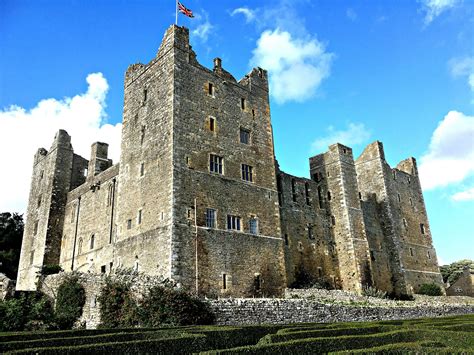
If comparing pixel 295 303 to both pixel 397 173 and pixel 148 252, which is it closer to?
pixel 148 252

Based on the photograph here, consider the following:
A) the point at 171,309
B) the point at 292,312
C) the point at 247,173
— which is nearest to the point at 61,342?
the point at 171,309

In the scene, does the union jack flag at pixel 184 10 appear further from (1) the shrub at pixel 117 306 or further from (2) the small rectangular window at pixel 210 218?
(1) the shrub at pixel 117 306

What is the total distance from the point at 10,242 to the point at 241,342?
1608 inches

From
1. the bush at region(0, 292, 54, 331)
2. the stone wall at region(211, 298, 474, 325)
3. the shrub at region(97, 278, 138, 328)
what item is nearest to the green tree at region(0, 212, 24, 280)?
the bush at region(0, 292, 54, 331)

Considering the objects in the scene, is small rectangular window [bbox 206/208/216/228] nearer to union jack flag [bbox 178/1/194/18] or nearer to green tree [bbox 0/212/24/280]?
union jack flag [bbox 178/1/194/18]

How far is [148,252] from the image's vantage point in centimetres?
2555

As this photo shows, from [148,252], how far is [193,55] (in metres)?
13.7

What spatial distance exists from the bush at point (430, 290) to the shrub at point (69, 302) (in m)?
35.7

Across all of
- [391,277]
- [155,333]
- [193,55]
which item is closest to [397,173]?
A: [391,277]

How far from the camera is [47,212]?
3841 centimetres

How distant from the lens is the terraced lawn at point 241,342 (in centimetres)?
1067

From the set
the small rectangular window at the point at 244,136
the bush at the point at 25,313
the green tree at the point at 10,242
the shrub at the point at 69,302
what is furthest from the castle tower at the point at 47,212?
the small rectangular window at the point at 244,136

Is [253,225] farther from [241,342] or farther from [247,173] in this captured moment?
[241,342]

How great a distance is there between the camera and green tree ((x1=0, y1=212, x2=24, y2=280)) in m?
44.9
